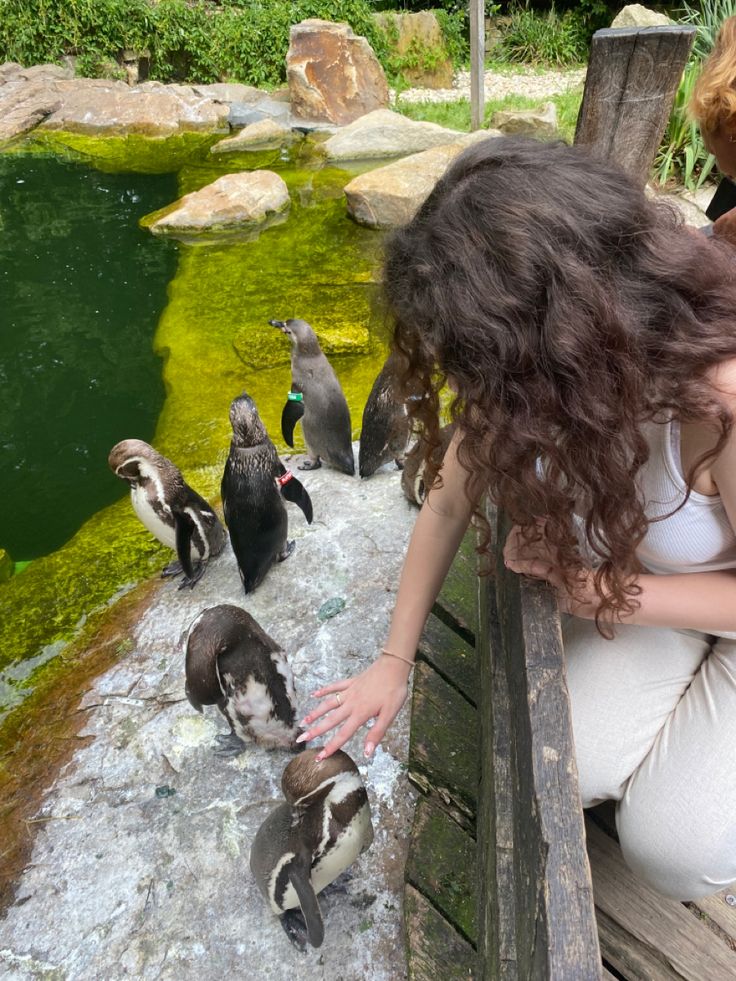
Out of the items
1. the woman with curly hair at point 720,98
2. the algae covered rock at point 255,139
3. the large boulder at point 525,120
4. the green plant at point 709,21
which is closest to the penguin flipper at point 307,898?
the woman with curly hair at point 720,98

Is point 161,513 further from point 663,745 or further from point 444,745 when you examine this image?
point 663,745

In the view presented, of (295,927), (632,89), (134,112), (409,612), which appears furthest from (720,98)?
(134,112)

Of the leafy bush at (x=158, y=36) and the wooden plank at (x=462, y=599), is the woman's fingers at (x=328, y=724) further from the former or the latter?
the leafy bush at (x=158, y=36)

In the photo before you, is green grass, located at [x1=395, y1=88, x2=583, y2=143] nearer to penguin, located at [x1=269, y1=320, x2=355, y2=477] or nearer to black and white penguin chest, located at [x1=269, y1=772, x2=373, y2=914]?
penguin, located at [x1=269, y1=320, x2=355, y2=477]

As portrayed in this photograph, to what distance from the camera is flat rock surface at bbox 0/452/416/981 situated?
1.39m

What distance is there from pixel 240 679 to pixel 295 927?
1.77 feet

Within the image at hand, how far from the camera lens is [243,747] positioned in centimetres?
179

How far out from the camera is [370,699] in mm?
1348

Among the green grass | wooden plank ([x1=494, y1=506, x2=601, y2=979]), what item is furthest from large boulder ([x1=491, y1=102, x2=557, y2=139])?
wooden plank ([x1=494, y1=506, x2=601, y2=979])

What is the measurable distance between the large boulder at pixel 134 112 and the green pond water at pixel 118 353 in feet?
5.46

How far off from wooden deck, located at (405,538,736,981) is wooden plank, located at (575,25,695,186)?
1455mm

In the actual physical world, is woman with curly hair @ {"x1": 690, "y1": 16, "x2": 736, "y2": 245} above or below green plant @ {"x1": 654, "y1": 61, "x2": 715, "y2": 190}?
above

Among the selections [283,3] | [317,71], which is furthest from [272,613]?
[283,3]

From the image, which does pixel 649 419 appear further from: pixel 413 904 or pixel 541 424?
pixel 413 904
